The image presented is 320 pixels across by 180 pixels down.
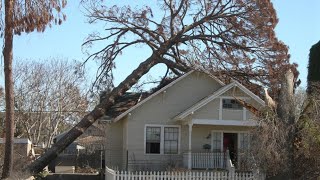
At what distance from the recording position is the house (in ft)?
97.3

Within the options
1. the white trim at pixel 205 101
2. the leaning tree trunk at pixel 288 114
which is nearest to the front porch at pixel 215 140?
the white trim at pixel 205 101

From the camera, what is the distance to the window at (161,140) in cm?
3111

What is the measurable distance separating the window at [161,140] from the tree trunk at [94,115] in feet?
9.81

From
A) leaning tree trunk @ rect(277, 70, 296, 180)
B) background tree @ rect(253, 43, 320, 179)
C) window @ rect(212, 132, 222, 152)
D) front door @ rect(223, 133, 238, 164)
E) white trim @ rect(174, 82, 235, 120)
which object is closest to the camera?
background tree @ rect(253, 43, 320, 179)

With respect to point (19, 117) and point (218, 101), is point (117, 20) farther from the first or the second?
point (19, 117)

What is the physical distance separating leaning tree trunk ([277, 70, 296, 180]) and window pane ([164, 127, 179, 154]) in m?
13.7

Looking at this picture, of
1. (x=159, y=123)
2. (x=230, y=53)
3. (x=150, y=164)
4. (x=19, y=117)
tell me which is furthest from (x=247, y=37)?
(x=19, y=117)

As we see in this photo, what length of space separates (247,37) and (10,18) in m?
14.9

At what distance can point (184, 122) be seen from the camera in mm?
30703

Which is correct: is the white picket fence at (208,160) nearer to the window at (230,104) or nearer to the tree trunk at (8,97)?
the window at (230,104)

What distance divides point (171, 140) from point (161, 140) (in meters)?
0.64

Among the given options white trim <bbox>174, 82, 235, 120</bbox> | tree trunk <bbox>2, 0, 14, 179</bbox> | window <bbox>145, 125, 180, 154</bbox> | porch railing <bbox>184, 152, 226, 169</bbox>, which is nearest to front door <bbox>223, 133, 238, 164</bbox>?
porch railing <bbox>184, 152, 226, 169</bbox>

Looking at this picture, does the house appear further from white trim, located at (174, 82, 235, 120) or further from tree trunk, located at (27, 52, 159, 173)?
tree trunk, located at (27, 52, 159, 173)

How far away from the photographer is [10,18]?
23125mm
